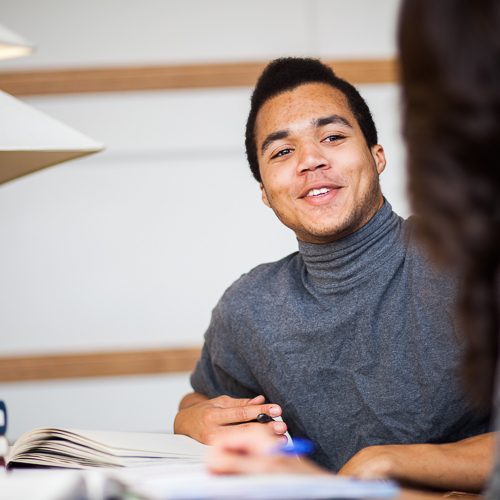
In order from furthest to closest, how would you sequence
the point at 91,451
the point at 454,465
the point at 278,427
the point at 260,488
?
the point at 278,427, the point at 454,465, the point at 91,451, the point at 260,488

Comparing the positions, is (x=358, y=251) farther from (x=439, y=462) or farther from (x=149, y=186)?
(x=149, y=186)

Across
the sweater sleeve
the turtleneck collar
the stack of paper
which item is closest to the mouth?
the turtleneck collar

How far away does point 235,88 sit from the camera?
2525 millimetres

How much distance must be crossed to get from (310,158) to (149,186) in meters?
1.41

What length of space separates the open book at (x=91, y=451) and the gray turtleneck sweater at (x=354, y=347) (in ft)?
1.13

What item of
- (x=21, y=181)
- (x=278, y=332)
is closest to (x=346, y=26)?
(x=21, y=181)

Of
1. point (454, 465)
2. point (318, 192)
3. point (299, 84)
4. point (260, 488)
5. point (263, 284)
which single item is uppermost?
point (299, 84)

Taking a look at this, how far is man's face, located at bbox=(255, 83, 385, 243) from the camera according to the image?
1213 millimetres

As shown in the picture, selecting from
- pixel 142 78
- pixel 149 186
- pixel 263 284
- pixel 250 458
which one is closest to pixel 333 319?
pixel 263 284

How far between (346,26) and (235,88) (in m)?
0.53

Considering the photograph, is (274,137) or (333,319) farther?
(274,137)

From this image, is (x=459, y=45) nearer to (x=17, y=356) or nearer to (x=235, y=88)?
(x=235, y=88)

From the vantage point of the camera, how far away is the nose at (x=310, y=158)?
1225mm

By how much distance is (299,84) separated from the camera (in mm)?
1338
